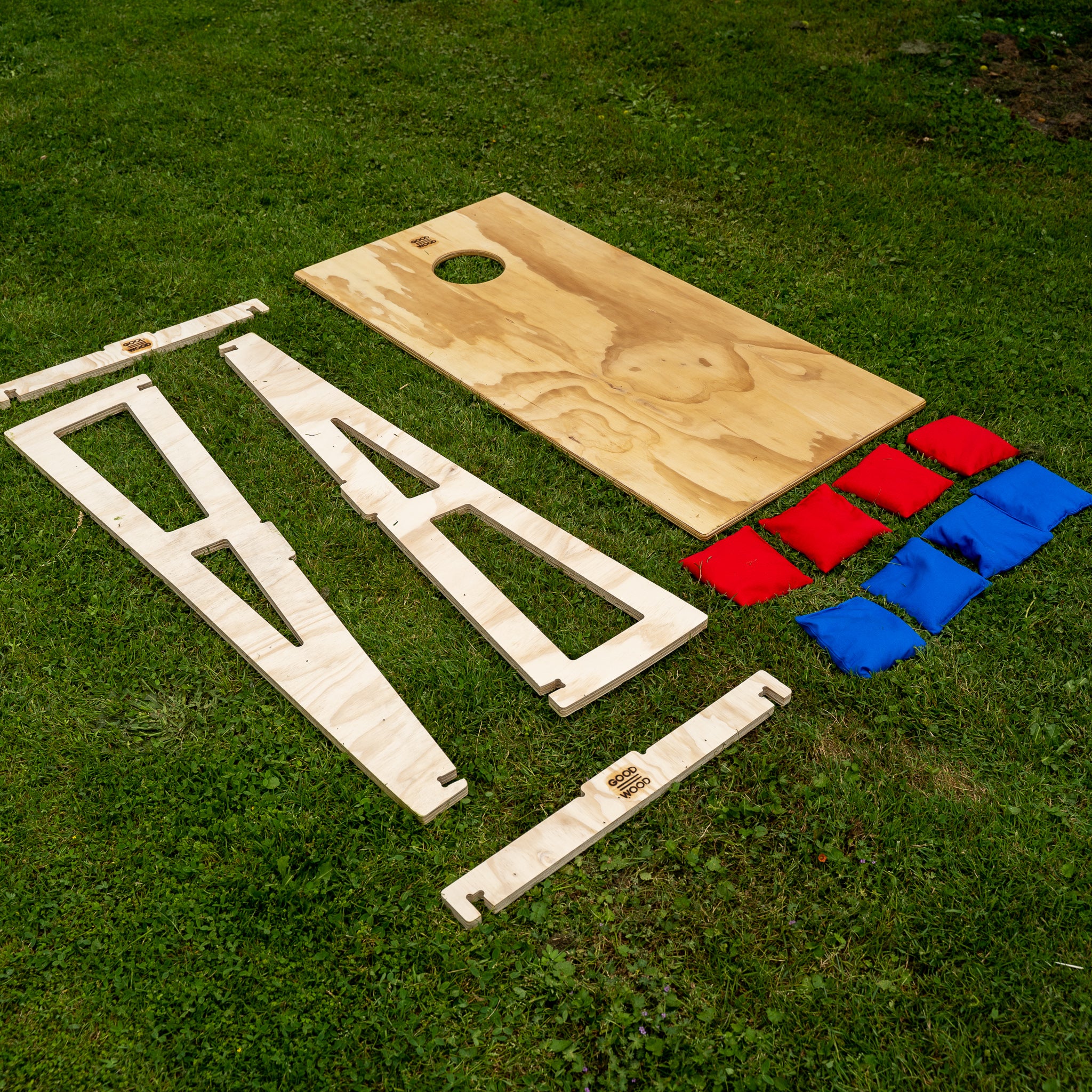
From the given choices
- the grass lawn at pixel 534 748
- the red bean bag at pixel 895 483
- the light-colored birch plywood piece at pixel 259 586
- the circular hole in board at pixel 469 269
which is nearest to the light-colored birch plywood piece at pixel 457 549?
the grass lawn at pixel 534 748

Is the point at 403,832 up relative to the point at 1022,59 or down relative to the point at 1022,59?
down

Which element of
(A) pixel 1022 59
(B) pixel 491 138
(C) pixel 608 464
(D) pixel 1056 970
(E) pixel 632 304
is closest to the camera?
(D) pixel 1056 970

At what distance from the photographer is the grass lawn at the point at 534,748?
224 cm

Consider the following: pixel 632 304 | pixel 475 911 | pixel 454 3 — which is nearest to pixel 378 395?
pixel 632 304

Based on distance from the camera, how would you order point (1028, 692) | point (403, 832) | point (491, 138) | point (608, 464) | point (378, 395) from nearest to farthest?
point (403, 832) → point (1028, 692) → point (608, 464) → point (378, 395) → point (491, 138)

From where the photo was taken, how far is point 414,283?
187 inches

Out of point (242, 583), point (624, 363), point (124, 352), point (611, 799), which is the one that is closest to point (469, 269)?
point (624, 363)

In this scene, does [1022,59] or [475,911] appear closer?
[475,911]

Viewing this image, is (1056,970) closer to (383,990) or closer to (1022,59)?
(383,990)

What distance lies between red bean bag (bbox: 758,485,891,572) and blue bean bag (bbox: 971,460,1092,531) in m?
0.44

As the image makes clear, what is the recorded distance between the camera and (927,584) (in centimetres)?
321

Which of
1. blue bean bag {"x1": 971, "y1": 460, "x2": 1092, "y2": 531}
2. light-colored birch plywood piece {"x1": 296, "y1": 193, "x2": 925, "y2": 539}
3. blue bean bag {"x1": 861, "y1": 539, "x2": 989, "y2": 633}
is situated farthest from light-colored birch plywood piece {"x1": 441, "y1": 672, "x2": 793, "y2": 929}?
blue bean bag {"x1": 971, "y1": 460, "x2": 1092, "y2": 531}

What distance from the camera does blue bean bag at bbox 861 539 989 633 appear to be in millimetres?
3143

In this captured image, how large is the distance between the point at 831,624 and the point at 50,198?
4.99 metres
